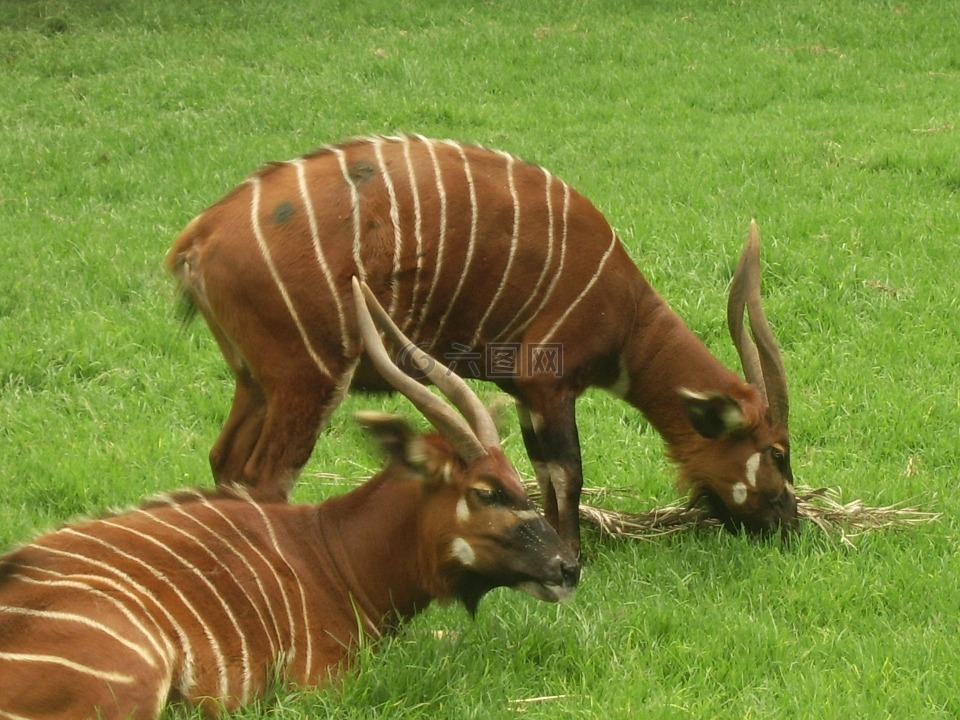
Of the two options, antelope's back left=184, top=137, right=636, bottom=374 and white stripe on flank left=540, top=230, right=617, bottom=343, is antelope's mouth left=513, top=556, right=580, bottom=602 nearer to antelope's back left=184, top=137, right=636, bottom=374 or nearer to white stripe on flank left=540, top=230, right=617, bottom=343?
antelope's back left=184, top=137, right=636, bottom=374

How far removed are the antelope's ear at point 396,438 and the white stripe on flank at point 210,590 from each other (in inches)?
30.9

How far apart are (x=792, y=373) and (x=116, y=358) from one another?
3647 millimetres

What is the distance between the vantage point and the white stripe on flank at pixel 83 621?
394 cm

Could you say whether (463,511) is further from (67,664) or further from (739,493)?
(739,493)

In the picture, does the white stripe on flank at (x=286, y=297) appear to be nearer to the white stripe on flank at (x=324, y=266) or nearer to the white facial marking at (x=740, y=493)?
the white stripe on flank at (x=324, y=266)

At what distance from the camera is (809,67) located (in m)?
13.5

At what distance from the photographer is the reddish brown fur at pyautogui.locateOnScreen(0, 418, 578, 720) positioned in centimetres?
388

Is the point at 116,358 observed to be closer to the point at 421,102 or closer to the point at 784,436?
the point at 784,436

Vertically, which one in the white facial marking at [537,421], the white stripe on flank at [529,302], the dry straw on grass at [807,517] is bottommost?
the dry straw on grass at [807,517]

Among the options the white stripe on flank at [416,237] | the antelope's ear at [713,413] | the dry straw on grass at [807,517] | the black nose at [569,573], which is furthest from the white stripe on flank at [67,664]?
the antelope's ear at [713,413]

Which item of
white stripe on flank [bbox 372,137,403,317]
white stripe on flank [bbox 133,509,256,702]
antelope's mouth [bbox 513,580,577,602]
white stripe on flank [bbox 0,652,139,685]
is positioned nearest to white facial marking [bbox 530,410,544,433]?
white stripe on flank [bbox 372,137,403,317]

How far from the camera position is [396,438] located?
475 centimetres

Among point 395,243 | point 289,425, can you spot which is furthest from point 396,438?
point 395,243

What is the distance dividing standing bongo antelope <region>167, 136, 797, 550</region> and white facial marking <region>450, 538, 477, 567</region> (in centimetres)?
82
